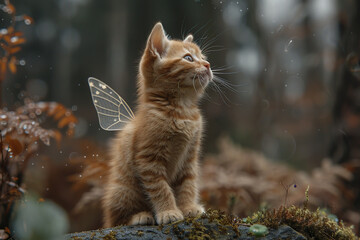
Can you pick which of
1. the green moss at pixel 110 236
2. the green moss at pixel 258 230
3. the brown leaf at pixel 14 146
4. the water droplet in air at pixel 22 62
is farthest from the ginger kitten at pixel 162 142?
the water droplet in air at pixel 22 62

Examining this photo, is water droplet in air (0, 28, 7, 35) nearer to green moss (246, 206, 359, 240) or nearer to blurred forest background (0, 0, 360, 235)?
blurred forest background (0, 0, 360, 235)

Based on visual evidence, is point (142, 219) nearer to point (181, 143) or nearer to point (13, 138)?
point (181, 143)

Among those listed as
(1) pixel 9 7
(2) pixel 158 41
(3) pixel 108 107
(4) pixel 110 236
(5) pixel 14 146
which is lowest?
(4) pixel 110 236

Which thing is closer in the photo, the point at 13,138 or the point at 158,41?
the point at 158,41

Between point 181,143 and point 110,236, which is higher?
point 181,143

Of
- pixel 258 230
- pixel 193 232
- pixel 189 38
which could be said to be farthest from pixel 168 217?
pixel 189 38

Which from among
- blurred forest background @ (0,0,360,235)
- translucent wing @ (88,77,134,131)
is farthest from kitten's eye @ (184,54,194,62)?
translucent wing @ (88,77,134,131)

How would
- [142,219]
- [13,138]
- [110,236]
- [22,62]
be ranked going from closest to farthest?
1. [110,236]
2. [142,219]
3. [13,138]
4. [22,62]
